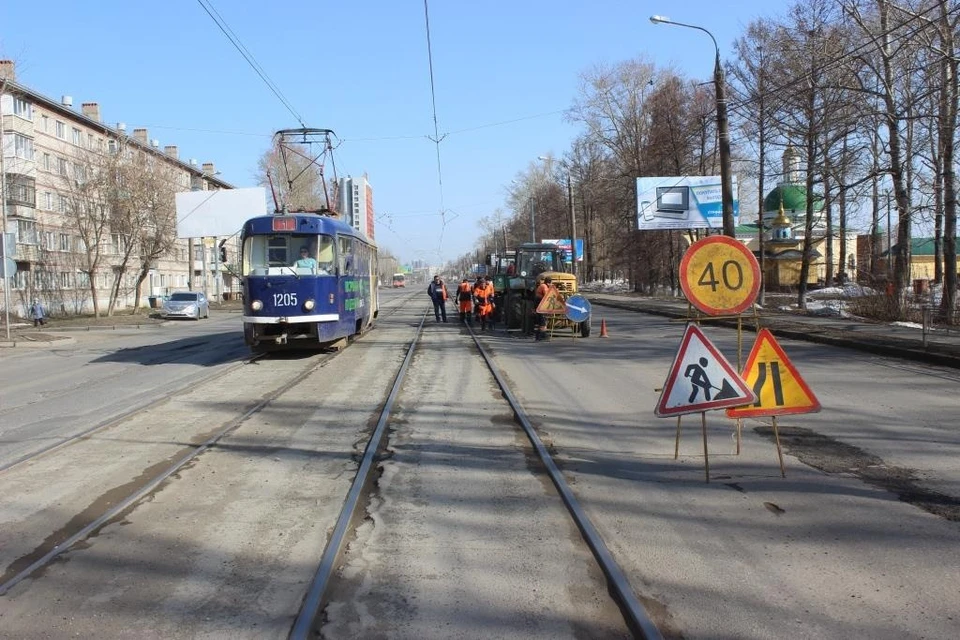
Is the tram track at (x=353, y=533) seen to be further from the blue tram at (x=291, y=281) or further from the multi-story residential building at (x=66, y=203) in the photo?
the multi-story residential building at (x=66, y=203)

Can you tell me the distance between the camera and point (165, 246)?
44906 millimetres

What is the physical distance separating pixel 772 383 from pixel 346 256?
37.9 ft

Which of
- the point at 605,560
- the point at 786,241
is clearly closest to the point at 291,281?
the point at 605,560

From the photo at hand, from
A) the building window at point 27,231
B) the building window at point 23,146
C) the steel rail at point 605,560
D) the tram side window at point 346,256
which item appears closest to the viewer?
the steel rail at point 605,560

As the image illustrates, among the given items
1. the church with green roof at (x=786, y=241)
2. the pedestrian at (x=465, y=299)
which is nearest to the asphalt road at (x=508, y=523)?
the pedestrian at (x=465, y=299)

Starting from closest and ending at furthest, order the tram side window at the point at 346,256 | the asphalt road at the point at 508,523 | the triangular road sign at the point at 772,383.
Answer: the asphalt road at the point at 508,523 → the triangular road sign at the point at 772,383 → the tram side window at the point at 346,256

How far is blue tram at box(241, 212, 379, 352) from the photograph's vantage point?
48.0 ft

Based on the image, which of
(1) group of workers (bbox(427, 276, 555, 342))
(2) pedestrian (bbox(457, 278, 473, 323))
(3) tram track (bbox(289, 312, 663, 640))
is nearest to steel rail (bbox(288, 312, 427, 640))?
(3) tram track (bbox(289, 312, 663, 640))

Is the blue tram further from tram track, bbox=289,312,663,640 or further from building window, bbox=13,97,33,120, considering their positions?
building window, bbox=13,97,33,120

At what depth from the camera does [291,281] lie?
48.0ft

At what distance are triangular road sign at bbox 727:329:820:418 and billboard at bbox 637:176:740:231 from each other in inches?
1325

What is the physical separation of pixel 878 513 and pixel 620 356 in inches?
416

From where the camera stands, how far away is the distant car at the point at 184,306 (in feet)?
131

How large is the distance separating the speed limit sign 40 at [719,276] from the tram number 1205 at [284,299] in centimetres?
980
